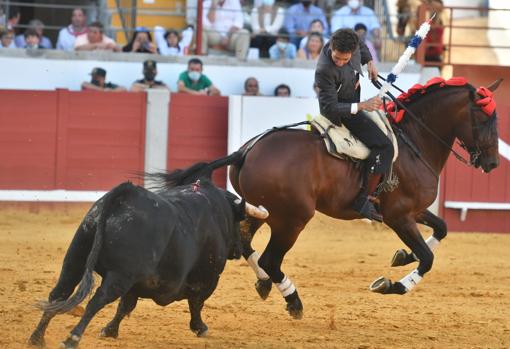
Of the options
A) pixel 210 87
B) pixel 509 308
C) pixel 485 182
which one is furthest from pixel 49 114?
pixel 509 308

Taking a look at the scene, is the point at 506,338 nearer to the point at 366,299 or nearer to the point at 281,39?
the point at 366,299

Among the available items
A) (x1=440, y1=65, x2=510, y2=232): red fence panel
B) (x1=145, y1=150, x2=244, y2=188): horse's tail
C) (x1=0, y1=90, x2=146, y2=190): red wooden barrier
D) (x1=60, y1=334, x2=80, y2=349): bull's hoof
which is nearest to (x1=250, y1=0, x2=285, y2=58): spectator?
(x1=0, y1=90, x2=146, y2=190): red wooden barrier

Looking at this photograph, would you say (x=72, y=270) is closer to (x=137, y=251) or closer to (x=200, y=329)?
(x=137, y=251)

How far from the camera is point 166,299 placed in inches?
223

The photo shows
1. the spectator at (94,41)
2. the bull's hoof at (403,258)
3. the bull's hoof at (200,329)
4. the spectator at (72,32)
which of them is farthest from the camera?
the spectator at (72,32)

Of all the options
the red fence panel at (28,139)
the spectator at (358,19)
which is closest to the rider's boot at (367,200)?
the red fence panel at (28,139)

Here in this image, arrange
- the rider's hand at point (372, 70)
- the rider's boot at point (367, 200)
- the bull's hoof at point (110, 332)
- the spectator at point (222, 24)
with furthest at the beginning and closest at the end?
the spectator at point (222, 24), the rider's hand at point (372, 70), the rider's boot at point (367, 200), the bull's hoof at point (110, 332)

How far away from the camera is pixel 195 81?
13430 mm

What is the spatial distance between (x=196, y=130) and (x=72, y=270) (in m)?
7.71

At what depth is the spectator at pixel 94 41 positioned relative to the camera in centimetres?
1370

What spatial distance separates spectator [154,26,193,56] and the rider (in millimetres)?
6752

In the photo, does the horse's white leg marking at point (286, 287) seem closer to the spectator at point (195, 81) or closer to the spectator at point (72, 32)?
the spectator at point (195, 81)

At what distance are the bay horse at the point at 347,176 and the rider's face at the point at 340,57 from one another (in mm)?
531

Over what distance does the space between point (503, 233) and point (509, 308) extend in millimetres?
5617
